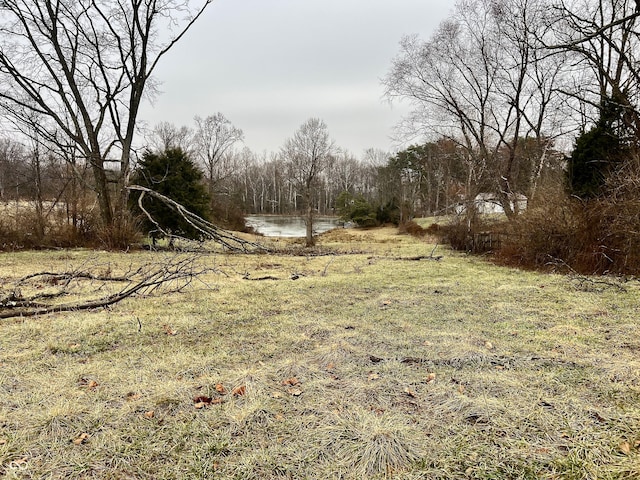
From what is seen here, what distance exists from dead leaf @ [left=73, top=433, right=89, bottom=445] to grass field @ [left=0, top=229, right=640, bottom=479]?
10 mm

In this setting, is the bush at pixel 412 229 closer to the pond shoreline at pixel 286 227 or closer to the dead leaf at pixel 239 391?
the pond shoreline at pixel 286 227

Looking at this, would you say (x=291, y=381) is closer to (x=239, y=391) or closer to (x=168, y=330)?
(x=239, y=391)

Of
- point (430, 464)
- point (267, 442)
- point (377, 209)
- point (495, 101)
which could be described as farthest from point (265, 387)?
point (377, 209)

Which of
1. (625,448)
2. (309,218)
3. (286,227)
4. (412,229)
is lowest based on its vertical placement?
(625,448)

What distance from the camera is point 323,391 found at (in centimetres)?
232

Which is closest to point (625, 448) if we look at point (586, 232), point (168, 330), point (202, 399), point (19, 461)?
point (202, 399)

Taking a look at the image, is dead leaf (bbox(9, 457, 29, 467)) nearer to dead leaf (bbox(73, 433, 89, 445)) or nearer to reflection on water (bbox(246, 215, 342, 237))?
dead leaf (bbox(73, 433, 89, 445))

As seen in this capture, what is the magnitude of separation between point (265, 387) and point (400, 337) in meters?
1.50

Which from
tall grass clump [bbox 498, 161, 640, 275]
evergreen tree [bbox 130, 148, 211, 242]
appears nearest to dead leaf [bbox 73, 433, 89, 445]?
tall grass clump [bbox 498, 161, 640, 275]

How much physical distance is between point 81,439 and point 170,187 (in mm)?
11200

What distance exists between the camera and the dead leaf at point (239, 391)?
7.45ft

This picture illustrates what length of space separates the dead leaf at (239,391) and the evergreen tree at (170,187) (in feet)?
32.8

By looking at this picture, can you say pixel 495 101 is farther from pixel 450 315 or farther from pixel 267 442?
pixel 267 442

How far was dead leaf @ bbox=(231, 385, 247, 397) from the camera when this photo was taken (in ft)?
7.45
